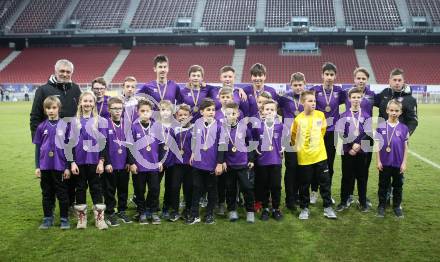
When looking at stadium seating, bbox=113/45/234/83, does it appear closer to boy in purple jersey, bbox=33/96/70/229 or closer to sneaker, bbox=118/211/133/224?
sneaker, bbox=118/211/133/224

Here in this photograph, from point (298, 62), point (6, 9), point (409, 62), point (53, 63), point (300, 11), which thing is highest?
point (6, 9)

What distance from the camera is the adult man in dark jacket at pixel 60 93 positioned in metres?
4.95

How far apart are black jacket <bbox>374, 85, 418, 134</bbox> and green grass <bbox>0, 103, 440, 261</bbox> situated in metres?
1.19

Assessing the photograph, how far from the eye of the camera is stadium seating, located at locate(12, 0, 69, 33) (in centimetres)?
4194

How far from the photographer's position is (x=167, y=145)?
524cm

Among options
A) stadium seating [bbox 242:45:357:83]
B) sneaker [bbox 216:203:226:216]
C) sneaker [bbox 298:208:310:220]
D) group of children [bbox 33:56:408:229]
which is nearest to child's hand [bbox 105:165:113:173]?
group of children [bbox 33:56:408:229]

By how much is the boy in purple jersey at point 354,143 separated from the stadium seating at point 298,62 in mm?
29386

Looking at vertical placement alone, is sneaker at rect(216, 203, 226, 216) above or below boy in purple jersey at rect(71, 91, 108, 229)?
Result: below

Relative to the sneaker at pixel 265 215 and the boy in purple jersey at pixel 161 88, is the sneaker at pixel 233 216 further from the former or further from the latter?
the boy in purple jersey at pixel 161 88

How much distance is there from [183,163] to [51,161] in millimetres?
1580

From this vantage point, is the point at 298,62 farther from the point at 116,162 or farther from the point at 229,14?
the point at 116,162

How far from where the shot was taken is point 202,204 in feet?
19.4

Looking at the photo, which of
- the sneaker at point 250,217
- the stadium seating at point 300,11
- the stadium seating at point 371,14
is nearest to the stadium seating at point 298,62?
the stadium seating at point 300,11

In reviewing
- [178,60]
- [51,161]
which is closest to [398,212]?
[51,161]
